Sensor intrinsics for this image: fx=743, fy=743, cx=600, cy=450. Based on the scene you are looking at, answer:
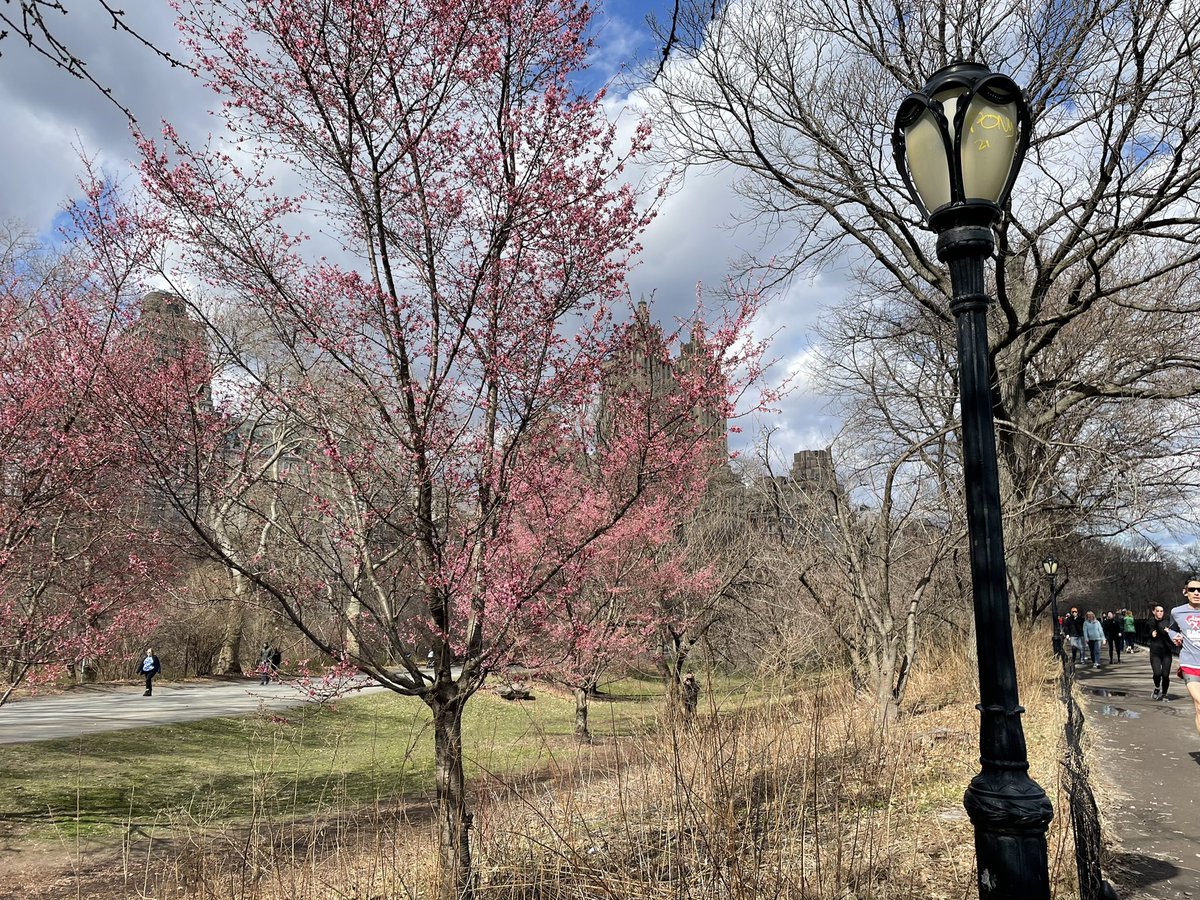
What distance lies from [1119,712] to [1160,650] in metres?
2.08

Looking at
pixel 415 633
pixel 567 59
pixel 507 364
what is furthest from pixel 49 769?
pixel 567 59

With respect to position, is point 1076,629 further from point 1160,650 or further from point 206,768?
point 206,768

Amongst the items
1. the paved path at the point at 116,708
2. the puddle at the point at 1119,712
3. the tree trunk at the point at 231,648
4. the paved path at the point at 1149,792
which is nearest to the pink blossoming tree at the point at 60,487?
the paved path at the point at 116,708

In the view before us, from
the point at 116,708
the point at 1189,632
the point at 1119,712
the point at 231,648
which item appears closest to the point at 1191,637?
the point at 1189,632

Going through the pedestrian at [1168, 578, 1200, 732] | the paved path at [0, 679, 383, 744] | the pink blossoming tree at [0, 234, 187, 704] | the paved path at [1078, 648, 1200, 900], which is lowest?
the paved path at [0, 679, 383, 744]

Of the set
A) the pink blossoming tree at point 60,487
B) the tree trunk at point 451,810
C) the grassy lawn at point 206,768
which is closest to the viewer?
the tree trunk at point 451,810

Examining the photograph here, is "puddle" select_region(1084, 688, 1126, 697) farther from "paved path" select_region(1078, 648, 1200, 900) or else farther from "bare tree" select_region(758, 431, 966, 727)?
"bare tree" select_region(758, 431, 966, 727)

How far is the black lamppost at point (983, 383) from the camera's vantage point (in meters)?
2.47

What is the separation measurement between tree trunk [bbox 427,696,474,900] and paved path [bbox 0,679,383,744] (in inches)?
358

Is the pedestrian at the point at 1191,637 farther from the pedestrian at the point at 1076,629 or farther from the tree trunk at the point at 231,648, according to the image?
the tree trunk at the point at 231,648

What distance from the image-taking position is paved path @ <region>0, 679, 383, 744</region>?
51.8 ft

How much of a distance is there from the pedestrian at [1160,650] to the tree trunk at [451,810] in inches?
517

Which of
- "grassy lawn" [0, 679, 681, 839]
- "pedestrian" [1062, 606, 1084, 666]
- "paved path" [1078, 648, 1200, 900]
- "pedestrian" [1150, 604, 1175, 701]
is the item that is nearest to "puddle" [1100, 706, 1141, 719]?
"paved path" [1078, 648, 1200, 900]

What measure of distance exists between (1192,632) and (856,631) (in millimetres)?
4366
